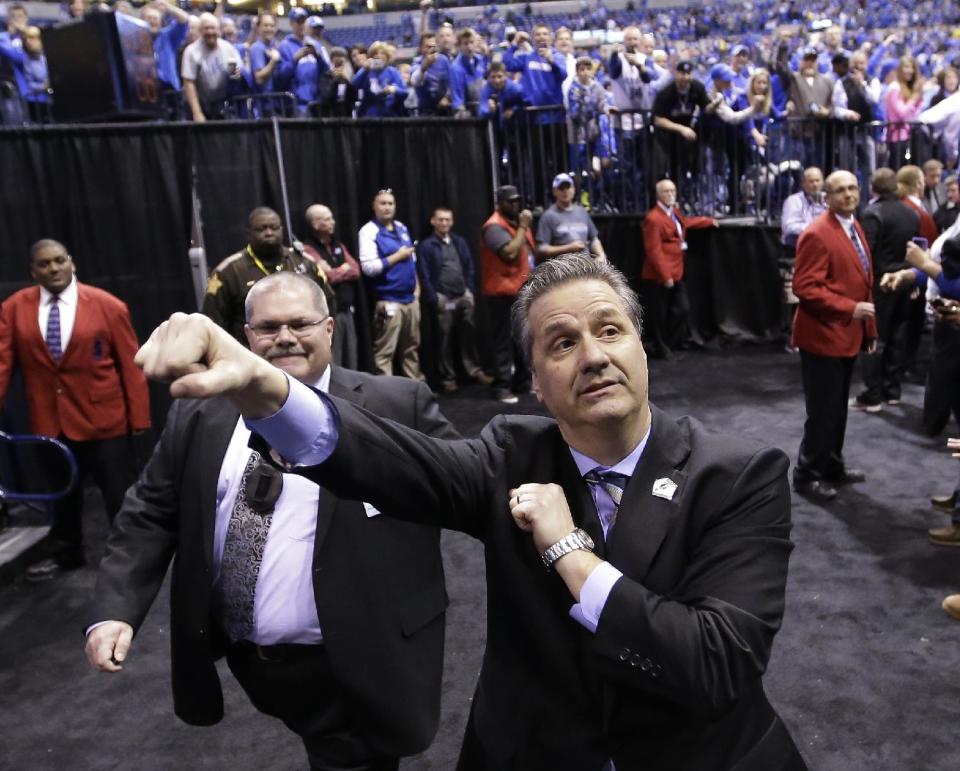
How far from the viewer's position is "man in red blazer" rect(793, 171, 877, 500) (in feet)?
18.0

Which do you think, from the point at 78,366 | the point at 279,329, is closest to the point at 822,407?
the point at 279,329

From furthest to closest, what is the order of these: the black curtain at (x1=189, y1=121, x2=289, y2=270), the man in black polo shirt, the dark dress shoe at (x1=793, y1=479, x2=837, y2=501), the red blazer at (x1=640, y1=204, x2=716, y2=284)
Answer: the man in black polo shirt → the red blazer at (x1=640, y1=204, x2=716, y2=284) → the black curtain at (x1=189, y1=121, x2=289, y2=270) → the dark dress shoe at (x1=793, y1=479, x2=837, y2=501)

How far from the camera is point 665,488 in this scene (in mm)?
1528

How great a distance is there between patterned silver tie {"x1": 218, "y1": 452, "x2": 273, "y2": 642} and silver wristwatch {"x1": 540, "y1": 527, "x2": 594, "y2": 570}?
1.13m

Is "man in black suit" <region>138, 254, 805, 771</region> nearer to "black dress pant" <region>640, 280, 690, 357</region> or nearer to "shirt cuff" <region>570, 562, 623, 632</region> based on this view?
"shirt cuff" <region>570, 562, 623, 632</region>

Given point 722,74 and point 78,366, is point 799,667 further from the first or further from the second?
point 722,74

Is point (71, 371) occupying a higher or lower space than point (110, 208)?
lower

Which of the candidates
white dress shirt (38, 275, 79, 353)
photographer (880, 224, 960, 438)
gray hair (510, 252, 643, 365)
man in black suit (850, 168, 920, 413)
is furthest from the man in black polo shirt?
gray hair (510, 252, 643, 365)

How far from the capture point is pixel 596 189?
11219mm

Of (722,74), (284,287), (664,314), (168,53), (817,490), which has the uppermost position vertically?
(168,53)

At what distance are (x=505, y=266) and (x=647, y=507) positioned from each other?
7.52m

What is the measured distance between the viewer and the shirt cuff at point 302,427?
135cm

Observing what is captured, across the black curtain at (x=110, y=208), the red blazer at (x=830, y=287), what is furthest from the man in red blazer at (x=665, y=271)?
the black curtain at (x=110, y=208)

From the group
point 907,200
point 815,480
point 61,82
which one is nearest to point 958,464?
point 815,480
